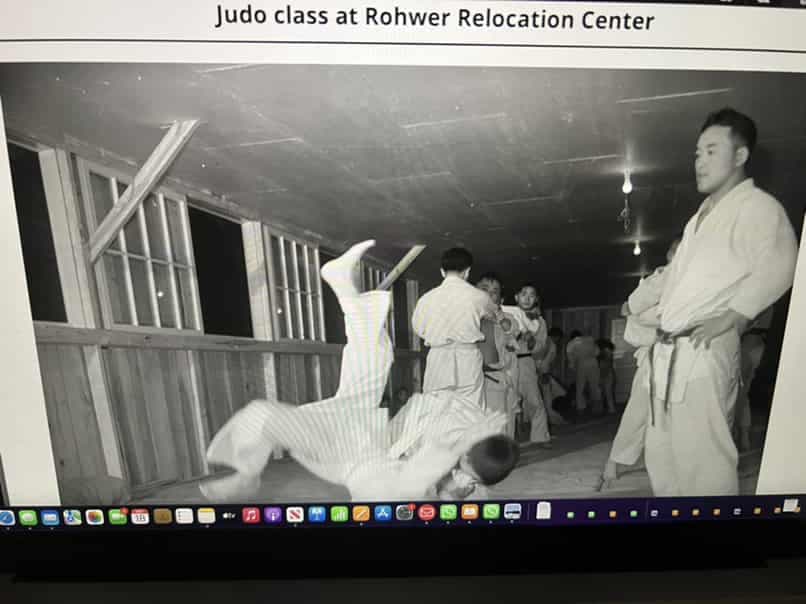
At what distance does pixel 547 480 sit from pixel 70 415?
750 millimetres

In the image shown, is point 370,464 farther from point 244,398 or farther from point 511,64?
point 511,64

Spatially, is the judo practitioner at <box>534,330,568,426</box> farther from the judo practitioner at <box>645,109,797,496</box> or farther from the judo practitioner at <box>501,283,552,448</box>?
the judo practitioner at <box>645,109,797,496</box>

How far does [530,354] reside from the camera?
0.74m

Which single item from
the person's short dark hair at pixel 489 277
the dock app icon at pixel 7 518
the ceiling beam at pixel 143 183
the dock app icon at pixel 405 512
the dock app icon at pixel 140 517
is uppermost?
the ceiling beam at pixel 143 183

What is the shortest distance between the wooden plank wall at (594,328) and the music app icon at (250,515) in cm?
53

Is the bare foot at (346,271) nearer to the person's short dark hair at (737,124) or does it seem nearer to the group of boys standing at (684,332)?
the group of boys standing at (684,332)

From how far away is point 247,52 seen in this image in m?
0.64

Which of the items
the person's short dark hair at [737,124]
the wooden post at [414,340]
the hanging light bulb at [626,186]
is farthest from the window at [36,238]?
the person's short dark hair at [737,124]

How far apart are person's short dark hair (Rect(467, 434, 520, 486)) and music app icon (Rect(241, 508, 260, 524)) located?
347 millimetres

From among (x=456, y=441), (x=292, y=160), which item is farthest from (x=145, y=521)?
(x=292, y=160)

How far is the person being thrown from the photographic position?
0.72m

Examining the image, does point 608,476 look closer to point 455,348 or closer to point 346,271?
point 455,348

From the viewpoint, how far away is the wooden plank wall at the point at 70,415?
2.31 ft

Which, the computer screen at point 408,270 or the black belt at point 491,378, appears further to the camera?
the black belt at point 491,378
